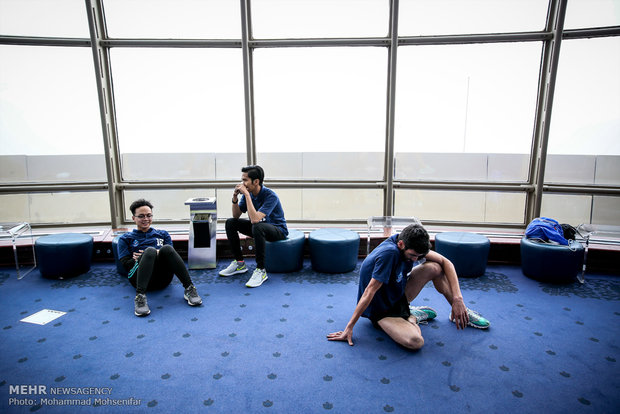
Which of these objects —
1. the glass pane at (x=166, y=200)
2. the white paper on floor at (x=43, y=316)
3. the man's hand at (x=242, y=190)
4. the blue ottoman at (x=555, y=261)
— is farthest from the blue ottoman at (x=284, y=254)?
the blue ottoman at (x=555, y=261)

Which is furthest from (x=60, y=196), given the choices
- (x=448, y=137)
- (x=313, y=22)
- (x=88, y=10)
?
(x=448, y=137)

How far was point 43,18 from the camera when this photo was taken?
4270mm

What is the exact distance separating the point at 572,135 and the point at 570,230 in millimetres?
1474

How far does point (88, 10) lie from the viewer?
13.7ft

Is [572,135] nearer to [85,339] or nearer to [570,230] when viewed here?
[570,230]

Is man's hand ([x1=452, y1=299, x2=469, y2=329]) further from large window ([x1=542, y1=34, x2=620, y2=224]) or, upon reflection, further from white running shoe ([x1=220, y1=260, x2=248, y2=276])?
large window ([x1=542, y1=34, x2=620, y2=224])

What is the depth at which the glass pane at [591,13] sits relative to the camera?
401 centimetres

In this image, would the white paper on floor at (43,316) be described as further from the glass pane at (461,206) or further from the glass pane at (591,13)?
the glass pane at (591,13)

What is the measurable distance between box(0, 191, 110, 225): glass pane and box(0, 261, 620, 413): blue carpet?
1.65m

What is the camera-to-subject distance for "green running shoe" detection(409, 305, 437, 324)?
262 cm

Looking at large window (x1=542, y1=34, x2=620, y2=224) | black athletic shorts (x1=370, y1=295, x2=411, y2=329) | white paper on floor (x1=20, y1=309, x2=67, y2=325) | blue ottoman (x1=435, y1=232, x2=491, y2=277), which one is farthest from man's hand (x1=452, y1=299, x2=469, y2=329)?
large window (x1=542, y1=34, x2=620, y2=224)

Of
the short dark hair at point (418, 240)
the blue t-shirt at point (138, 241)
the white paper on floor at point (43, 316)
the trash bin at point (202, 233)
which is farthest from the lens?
the trash bin at point (202, 233)

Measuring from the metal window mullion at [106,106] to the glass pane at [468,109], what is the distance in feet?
12.4

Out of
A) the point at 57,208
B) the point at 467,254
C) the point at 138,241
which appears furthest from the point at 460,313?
the point at 57,208
